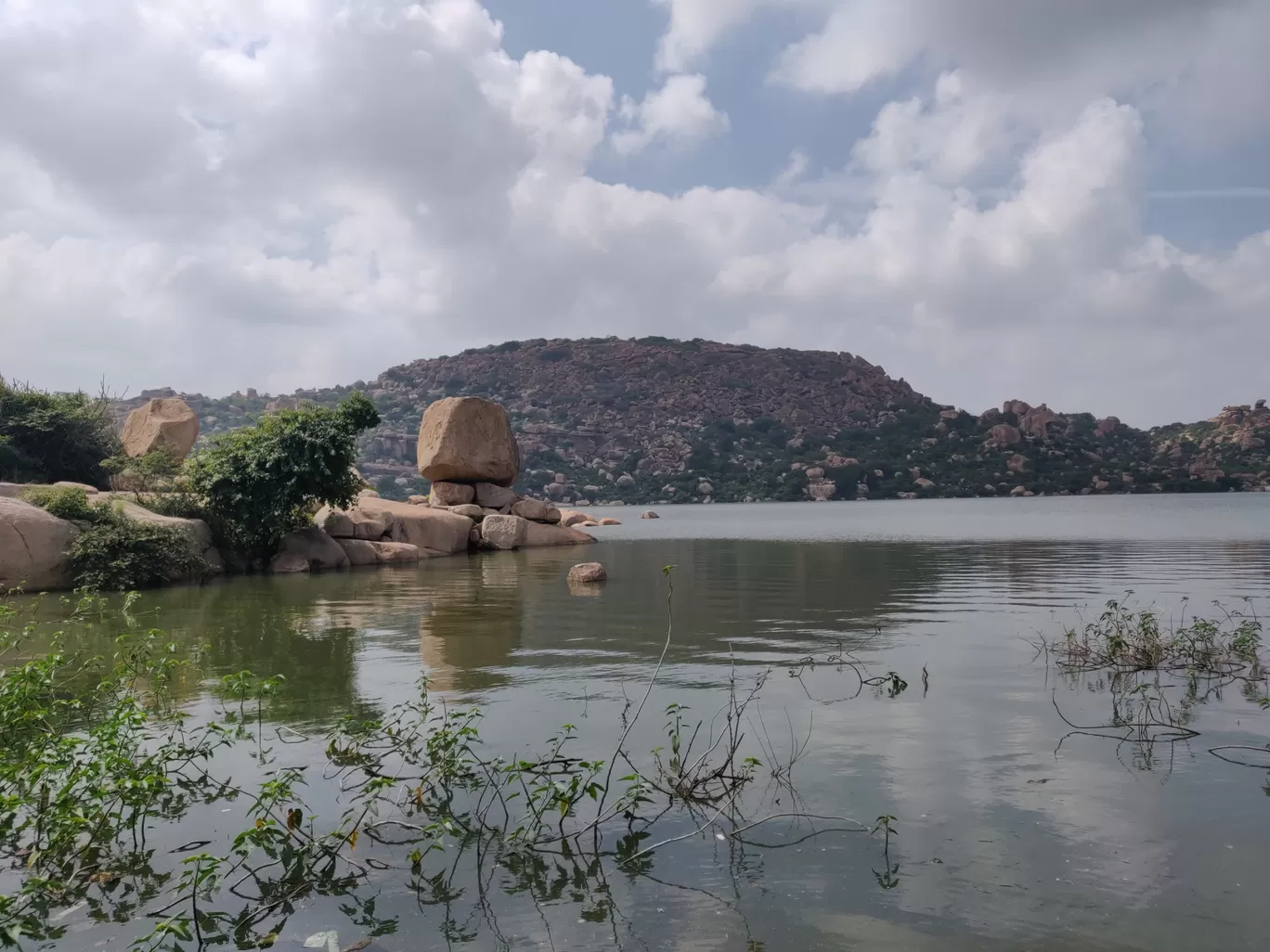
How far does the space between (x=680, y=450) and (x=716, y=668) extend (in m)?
114

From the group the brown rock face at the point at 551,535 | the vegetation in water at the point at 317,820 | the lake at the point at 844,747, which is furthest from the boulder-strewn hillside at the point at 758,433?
the vegetation in water at the point at 317,820

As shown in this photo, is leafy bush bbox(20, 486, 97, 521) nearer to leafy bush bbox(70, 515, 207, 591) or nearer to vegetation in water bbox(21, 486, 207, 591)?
vegetation in water bbox(21, 486, 207, 591)

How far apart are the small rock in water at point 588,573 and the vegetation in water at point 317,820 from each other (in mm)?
14457

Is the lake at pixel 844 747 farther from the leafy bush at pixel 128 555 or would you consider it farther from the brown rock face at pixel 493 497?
the brown rock face at pixel 493 497

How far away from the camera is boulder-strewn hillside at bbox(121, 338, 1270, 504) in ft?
361

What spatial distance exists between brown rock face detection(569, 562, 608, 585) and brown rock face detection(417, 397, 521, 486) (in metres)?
17.3

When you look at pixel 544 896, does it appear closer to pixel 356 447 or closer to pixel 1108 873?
pixel 1108 873

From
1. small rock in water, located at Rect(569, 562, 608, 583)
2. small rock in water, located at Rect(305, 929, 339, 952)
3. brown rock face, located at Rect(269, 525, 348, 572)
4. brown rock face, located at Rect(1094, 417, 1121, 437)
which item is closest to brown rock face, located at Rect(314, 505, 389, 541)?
brown rock face, located at Rect(269, 525, 348, 572)

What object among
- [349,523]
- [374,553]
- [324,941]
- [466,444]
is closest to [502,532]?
[466,444]

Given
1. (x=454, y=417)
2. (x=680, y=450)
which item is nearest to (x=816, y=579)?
(x=454, y=417)

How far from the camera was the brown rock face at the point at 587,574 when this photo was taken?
22547 millimetres

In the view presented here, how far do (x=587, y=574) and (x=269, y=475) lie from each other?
10.7 meters

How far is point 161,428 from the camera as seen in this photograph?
33.9 metres

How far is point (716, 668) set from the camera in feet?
36.9
